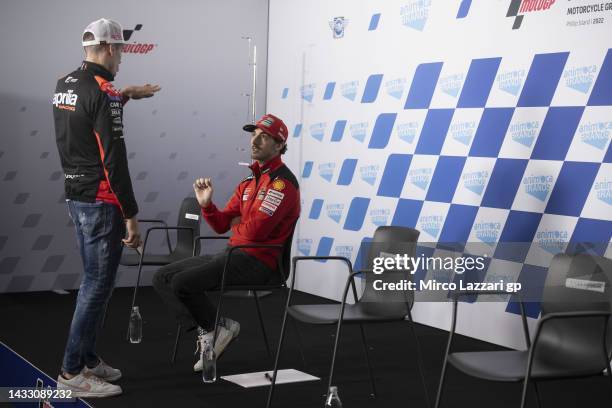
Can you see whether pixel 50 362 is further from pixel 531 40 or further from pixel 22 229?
pixel 531 40

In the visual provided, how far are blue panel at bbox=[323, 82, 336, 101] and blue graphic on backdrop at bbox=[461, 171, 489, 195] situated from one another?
1607 mm

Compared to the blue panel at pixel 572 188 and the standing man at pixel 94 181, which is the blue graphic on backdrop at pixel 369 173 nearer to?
the blue panel at pixel 572 188

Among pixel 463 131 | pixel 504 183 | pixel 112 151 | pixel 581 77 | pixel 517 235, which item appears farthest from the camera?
pixel 463 131

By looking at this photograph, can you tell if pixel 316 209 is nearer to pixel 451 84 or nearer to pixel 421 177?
pixel 421 177

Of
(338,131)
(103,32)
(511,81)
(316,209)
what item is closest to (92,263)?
(103,32)

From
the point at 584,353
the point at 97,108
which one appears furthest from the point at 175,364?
the point at 584,353

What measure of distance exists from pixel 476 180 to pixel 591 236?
2.93 feet

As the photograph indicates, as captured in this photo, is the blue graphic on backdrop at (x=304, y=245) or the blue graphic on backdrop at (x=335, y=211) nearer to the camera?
the blue graphic on backdrop at (x=335, y=211)

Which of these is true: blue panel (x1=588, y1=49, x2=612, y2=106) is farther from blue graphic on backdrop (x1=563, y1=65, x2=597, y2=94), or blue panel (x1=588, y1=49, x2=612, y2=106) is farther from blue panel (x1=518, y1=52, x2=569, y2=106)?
blue panel (x1=518, y1=52, x2=569, y2=106)

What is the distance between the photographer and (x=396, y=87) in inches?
214

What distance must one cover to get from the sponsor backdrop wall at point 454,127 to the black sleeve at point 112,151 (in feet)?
7.59

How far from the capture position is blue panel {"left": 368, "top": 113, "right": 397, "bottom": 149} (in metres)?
5.50

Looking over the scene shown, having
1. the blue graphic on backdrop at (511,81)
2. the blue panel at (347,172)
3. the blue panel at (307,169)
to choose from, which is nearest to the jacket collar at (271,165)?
the blue graphic on backdrop at (511,81)

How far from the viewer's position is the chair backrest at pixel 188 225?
498cm
